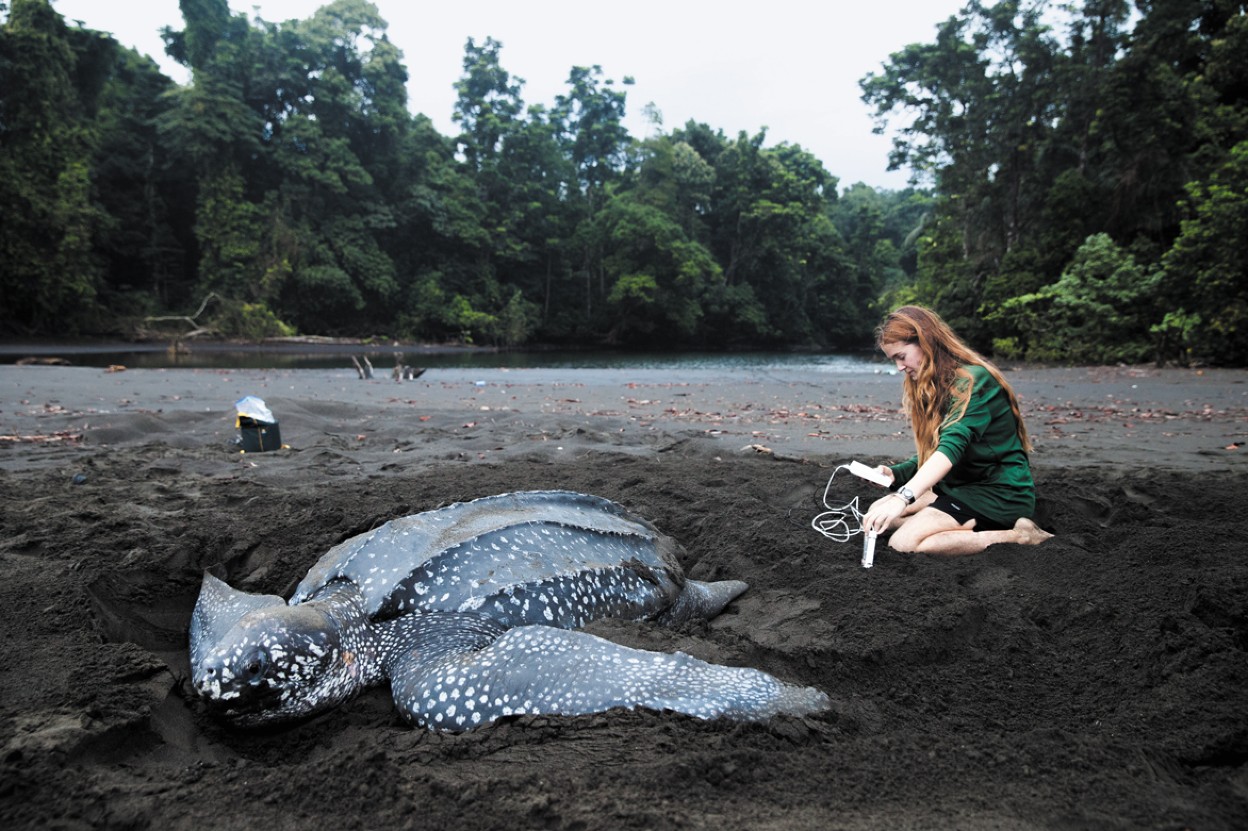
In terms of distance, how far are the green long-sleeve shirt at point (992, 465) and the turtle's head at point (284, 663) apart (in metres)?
2.14

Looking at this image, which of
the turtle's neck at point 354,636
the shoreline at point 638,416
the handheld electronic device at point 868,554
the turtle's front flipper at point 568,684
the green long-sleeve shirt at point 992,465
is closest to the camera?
the turtle's front flipper at point 568,684

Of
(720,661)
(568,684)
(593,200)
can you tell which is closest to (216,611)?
(568,684)

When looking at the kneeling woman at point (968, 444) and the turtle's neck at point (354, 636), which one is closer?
the turtle's neck at point (354, 636)

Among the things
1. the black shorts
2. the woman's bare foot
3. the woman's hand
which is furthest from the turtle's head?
the woman's bare foot

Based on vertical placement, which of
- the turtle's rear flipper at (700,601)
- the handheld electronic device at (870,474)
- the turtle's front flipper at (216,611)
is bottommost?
the turtle's rear flipper at (700,601)

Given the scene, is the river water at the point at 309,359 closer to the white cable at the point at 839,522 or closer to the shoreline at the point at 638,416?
the shoreline at the point at 638,416

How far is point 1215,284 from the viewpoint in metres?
11.1

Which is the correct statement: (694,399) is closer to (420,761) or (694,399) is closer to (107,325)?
(420,761)

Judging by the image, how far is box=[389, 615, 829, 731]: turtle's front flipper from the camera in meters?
1.53

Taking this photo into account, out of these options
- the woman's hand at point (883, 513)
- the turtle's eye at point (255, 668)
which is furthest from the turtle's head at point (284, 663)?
the woman's hand at point (883, 513)

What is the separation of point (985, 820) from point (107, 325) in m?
32.0

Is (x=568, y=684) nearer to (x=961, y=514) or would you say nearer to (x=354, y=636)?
(x=354, y=636)

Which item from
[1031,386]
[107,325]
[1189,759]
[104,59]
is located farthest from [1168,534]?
[104,59]

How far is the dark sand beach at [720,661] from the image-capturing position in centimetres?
119
